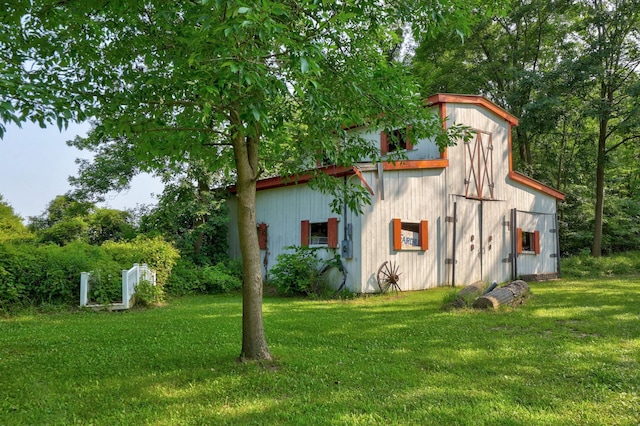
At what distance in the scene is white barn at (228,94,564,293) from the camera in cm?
1095

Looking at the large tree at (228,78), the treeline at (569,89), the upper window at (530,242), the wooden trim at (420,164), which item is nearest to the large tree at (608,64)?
the treeline at (569,89)

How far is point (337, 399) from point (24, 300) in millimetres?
7931

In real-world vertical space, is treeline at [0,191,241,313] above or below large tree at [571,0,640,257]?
below

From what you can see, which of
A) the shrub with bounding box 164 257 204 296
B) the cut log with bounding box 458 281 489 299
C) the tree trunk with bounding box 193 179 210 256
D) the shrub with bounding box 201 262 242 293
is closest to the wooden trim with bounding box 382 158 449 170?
the cut log with bounding box 458 281 489 299

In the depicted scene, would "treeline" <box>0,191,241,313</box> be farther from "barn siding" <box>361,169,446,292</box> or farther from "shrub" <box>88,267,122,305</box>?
"barn siding" <box>361,169,446,292</box>

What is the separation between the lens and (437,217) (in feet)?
39.8

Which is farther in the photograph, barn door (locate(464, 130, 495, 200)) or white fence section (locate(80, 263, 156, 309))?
barn door (locate(464, 130, 495, 200))

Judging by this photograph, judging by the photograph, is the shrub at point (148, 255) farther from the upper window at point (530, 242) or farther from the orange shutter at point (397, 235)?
the upper window at point (530, 242)

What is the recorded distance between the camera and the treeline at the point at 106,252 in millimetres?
8820

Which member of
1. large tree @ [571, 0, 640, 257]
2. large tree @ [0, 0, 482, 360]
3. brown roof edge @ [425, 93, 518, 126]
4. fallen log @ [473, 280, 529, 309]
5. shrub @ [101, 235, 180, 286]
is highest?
large tree @ [571, 0, 640, 257]

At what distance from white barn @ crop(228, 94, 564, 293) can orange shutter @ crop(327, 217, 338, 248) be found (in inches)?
1.0

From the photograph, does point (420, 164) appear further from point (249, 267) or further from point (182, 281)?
point (249, 267)

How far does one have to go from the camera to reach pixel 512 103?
20.0 metres

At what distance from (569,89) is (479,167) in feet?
26.5
